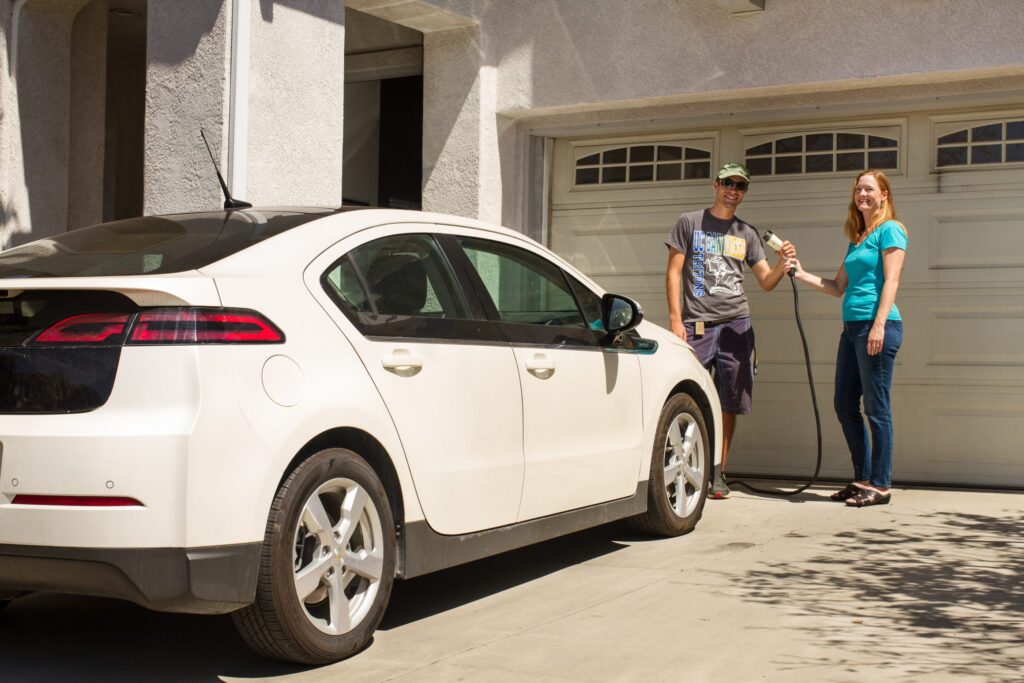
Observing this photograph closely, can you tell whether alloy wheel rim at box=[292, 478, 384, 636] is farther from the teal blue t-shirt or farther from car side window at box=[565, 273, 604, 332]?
the teal blue t-shirt


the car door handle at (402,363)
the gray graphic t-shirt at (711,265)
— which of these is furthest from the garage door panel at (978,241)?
the car door handle at (402,363)

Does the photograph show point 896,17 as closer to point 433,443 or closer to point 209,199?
point 209,199

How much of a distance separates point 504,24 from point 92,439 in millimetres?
6847

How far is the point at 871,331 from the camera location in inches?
296

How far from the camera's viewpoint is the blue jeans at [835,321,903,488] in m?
7.63

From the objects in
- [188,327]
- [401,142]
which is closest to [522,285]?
[188,327]

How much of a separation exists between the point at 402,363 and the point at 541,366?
0.99 metres

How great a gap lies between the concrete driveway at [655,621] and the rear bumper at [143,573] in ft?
1.61

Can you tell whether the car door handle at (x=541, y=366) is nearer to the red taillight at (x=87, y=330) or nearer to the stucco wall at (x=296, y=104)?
the red taillight at (x=87, y=330)

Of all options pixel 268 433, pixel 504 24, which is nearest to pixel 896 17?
pixel 504 24

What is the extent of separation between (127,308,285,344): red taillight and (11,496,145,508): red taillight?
18.3 inches

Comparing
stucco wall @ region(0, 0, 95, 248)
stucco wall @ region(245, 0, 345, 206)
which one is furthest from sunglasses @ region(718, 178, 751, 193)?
stucco wall @ region(0, 0, 95, 248)

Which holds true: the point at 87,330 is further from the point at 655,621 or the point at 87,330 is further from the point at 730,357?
the point at 730,357

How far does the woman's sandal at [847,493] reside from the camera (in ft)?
26.0
